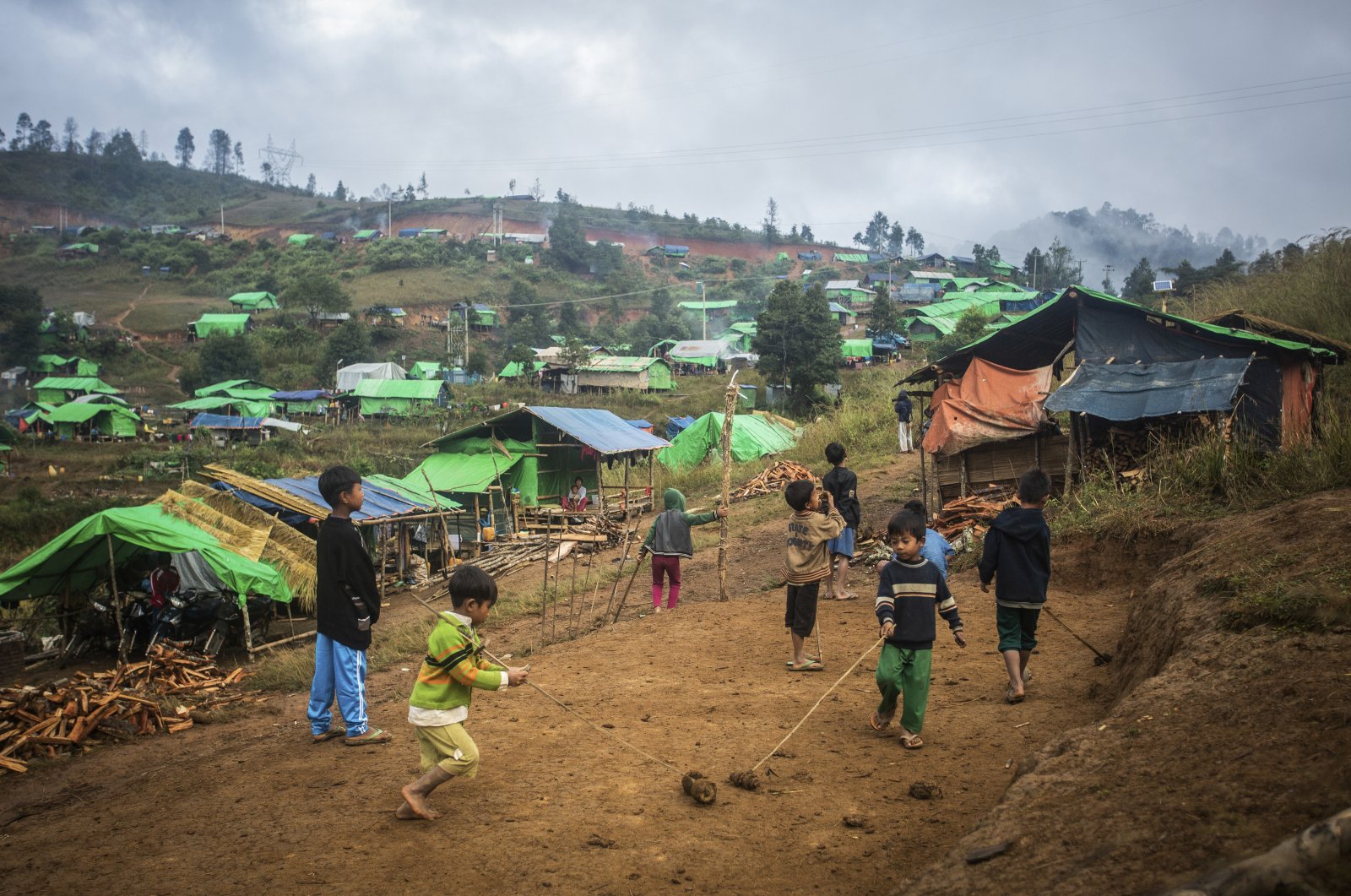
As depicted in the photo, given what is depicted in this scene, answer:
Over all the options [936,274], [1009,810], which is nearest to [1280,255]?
[1009,810]

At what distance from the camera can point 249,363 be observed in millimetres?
53500

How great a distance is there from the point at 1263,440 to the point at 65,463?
41242 mm

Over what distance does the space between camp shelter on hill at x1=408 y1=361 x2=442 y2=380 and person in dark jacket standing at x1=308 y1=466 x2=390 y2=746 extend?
51757 millimetres

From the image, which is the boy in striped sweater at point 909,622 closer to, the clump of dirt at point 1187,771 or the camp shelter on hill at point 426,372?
the clump of dirt at point 1187,771

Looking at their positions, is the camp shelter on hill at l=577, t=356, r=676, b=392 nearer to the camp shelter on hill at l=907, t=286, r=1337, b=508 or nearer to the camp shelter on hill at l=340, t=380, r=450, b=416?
the camp shelter on hill at l=340, t=380, r=450, b=416

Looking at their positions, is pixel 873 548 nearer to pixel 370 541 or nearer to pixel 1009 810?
pixel 1009 810

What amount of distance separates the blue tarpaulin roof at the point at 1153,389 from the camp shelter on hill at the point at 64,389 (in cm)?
5032

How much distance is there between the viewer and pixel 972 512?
12664 millimetres

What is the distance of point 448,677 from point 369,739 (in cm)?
192

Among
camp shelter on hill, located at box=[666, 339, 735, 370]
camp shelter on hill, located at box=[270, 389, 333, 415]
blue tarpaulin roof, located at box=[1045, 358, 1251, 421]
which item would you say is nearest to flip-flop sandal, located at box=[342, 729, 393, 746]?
blue tarpaulin roof, located at box=[1045, 358, 1251, 421]

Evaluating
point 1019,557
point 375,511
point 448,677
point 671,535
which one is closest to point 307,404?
point 375,511

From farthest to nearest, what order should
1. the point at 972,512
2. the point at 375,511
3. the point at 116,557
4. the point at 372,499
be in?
the point at 372,499
the point at 375,511
the point at 972,512
the point at 116,557

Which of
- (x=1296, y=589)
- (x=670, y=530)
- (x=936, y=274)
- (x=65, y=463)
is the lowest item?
(x=65, y=463)

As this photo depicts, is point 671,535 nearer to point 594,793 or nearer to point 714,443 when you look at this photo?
point 594,793
